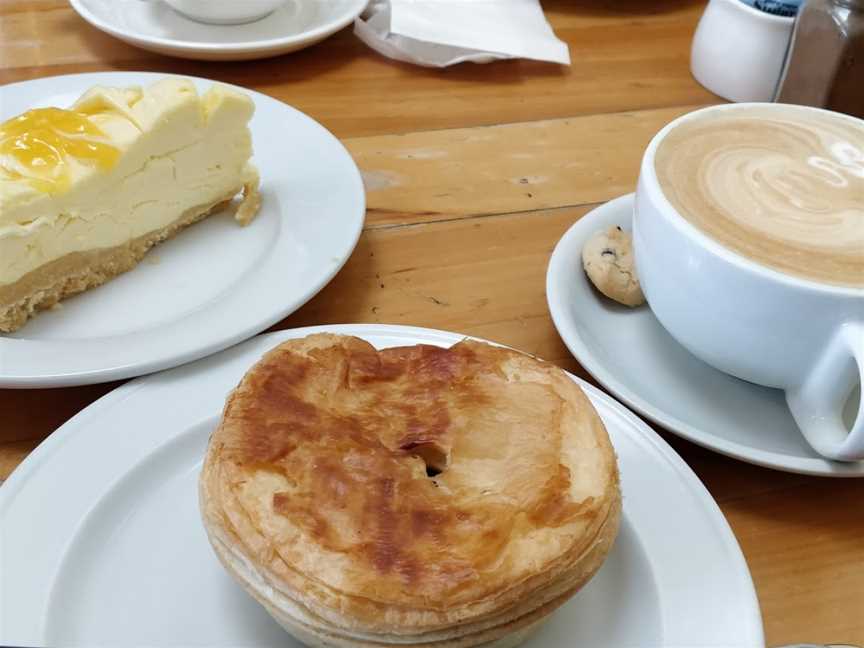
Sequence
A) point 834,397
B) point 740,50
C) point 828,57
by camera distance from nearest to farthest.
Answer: point 834,397, point 828,57, point 740,50

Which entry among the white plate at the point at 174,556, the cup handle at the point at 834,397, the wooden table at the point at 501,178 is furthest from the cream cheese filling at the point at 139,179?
the cup handle at the point at 834,397

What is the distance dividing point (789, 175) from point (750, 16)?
599mm

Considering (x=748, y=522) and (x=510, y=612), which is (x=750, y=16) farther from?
(x=510, y=612)

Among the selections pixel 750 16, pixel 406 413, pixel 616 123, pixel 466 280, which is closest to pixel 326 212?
pixel 466 280

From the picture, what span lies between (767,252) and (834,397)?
145mm

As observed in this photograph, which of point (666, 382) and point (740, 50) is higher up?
point (740, 50)

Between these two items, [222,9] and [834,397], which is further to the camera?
[222,9]

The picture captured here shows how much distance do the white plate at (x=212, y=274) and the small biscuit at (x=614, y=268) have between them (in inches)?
10.8

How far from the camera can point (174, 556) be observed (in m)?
0.71

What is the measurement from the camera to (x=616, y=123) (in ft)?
4.65

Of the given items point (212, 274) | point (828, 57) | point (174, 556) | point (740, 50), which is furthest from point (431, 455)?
point (740, 50)

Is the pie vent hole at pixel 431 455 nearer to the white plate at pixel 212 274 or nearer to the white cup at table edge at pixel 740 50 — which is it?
the white plate at pixel 212 274

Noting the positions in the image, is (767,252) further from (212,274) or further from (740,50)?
(740,50)

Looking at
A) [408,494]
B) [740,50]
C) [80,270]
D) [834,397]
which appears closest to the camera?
[408,494]
